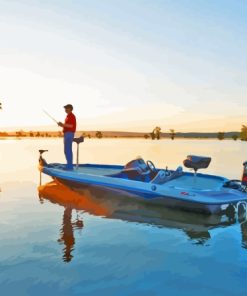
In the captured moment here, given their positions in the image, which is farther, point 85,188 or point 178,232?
point 85,188

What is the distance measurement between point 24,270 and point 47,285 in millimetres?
953

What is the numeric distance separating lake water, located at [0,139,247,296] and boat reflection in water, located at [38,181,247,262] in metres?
0.03

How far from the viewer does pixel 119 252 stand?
944cm

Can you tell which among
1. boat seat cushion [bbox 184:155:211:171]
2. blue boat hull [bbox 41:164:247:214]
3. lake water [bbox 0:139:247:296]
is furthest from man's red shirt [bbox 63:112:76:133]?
boat seat cushion [bbox 184:155:211:171]

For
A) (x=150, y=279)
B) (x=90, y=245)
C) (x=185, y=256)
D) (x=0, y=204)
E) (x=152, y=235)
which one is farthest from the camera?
(x=0, y=204)

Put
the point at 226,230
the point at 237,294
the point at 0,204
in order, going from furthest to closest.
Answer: the point at 0,204 < the point at 226,230 < the point at 237,294

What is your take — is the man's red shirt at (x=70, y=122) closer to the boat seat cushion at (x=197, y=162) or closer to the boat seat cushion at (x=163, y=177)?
the boat seat cushion at (x=163, y=177)

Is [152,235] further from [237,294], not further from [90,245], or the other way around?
[237,294]

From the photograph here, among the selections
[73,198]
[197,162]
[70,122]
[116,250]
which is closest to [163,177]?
[197,162]

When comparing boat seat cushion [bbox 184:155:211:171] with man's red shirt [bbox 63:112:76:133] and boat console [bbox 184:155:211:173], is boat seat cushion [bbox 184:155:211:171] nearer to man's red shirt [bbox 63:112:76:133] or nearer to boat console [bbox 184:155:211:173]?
boat console [bbox 184:155:211:173]

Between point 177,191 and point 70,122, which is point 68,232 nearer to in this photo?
point 177,191

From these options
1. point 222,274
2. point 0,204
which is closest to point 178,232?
point 222,274

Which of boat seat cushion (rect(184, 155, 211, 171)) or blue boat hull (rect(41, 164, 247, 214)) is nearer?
blue boat hull (rect(41, 164, 247, 214))

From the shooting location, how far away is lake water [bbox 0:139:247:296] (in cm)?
746
